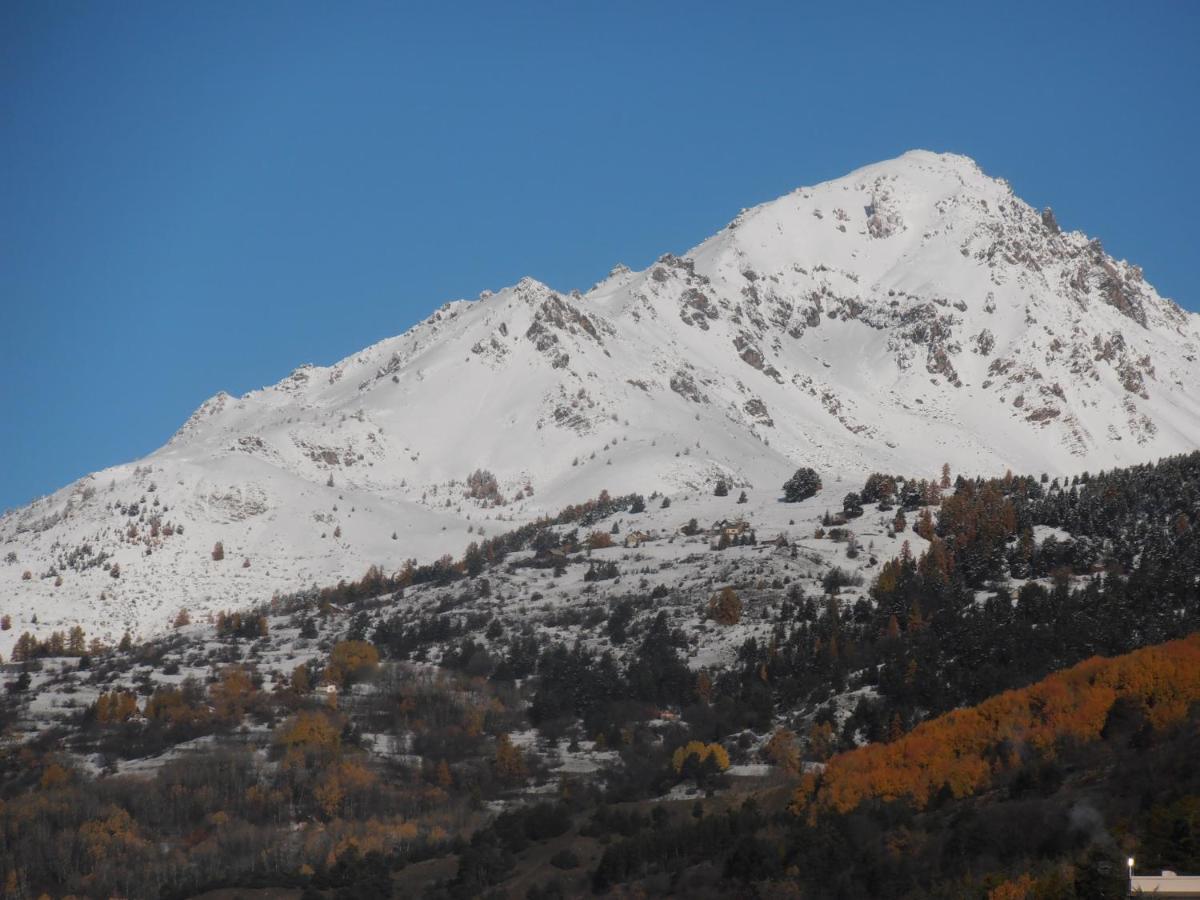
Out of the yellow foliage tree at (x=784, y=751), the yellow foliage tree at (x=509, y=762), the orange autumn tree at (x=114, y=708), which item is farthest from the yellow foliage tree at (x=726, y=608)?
the orange autumn tree at (x=114, y=708)

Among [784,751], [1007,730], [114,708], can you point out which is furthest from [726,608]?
[1007,730]

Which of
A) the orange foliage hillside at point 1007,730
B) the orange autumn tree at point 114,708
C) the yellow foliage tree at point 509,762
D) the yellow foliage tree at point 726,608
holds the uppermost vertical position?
the orange autumn tree at point 114,708

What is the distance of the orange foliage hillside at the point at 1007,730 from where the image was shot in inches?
3969

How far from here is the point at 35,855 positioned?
121 meters

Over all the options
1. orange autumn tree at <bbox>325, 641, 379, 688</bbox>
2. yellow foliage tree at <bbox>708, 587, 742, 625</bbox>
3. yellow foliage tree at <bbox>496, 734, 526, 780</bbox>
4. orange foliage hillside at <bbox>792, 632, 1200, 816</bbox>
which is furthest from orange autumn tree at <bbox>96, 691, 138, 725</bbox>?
orange foliage hillside at <bbox>792, 632, 1200, 816</bbox>

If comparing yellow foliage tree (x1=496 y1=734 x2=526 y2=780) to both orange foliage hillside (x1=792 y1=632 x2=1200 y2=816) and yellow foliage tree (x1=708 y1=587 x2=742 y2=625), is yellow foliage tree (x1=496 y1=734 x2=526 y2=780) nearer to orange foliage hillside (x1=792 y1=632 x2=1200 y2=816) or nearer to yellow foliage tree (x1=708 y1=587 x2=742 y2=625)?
yellow foliage tree (x1=708 y1=587 x2=742 y2=625)

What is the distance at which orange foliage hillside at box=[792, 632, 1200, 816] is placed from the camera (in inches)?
3969

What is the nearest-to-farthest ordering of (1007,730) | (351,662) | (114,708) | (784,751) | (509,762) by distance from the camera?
(1007,730) → (784,751) → (509,762) → (114,708) → (351,662)

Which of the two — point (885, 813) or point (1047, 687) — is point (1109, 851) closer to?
point (885, 813)

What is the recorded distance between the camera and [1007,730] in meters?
106

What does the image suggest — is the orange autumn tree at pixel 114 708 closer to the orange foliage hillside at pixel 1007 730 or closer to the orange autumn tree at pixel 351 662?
the orange autumn tree at pixel 351 662

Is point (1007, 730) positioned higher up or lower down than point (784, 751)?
lower down

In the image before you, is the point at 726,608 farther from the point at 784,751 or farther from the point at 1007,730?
the point at 1007,730

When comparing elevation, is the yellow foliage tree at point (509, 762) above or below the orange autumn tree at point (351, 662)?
below
